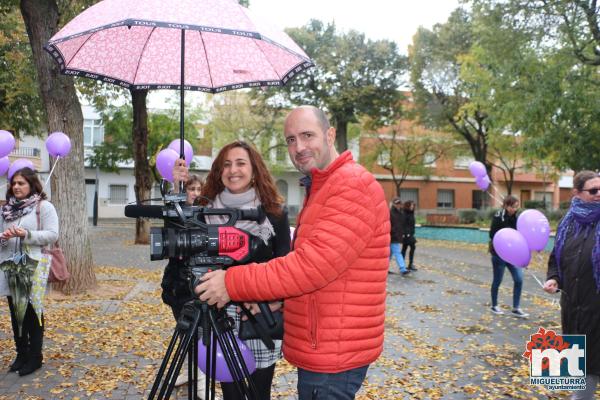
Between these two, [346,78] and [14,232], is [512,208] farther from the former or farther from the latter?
[346,78]

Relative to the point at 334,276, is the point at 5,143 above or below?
above

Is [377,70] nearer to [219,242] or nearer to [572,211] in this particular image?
[572,211]

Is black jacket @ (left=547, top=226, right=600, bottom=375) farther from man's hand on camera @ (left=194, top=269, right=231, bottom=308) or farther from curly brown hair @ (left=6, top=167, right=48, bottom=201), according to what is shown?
curly brown hair @ (left=6, top=167, right=48, bottom=201)

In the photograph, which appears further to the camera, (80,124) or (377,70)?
(377,70)

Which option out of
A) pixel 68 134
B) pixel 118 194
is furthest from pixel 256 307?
pixel 118 194

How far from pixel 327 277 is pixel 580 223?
2769 millimetres

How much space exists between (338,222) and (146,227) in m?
17.9

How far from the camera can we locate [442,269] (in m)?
14.0

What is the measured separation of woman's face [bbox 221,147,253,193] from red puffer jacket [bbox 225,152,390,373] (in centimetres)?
73

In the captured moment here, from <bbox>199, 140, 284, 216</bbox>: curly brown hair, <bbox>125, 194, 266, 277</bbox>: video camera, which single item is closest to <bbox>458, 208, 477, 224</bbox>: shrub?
<bbox>199, 140, 284, 216</bbox>: curly brown hair

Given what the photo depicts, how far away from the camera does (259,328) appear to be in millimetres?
2408

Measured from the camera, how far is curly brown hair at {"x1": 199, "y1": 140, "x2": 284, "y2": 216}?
286 centimetres

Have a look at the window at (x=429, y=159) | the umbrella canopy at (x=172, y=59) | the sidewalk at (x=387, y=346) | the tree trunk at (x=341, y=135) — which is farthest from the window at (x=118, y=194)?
the umbrella canopy at (x=172, y=59)

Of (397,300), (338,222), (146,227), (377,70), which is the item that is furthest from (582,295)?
(377,70)
